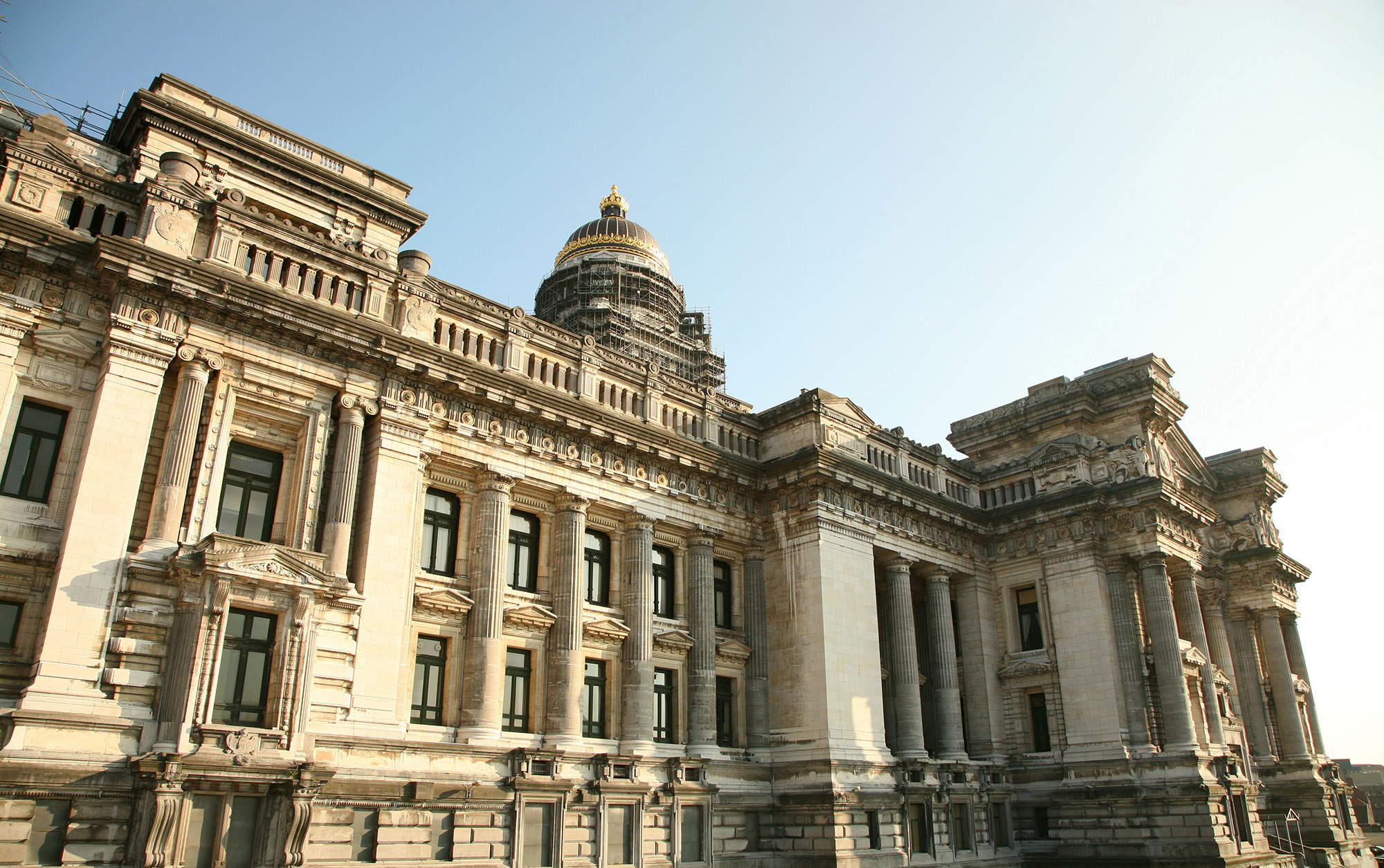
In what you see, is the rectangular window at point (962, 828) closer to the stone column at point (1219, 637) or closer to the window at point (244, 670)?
the stone column at point (1219, 637)

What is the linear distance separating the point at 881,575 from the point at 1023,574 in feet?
22.0

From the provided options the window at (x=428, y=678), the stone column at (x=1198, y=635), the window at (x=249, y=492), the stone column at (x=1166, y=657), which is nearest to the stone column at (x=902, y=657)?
the stone column at (x=1166, y=657)

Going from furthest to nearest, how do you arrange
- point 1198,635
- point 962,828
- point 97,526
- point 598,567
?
point 1198,635 → point 962,828 → point 598,567 → point 97,526

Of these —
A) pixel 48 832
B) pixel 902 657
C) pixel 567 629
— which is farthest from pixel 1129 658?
pixel 48 832

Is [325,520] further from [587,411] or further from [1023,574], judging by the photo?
[1023,574]

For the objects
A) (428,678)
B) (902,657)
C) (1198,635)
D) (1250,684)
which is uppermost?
(1198,635)

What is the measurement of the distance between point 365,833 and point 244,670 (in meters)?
4.79

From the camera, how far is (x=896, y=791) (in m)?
32.6

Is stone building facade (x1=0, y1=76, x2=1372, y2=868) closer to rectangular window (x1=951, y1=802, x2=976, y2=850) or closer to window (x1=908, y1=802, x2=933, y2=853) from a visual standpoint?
window (x1=908, y1=802, x2=933, y2=853)

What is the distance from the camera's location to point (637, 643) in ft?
99.7

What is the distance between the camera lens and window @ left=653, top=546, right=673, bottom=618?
108ft

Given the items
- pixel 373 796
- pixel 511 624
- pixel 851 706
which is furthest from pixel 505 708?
pixel 851 706

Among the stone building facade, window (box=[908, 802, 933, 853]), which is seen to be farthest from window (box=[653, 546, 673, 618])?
window (box=[908, 802, 933, 853])

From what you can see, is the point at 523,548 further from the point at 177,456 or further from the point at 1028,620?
the point at 1028,620
